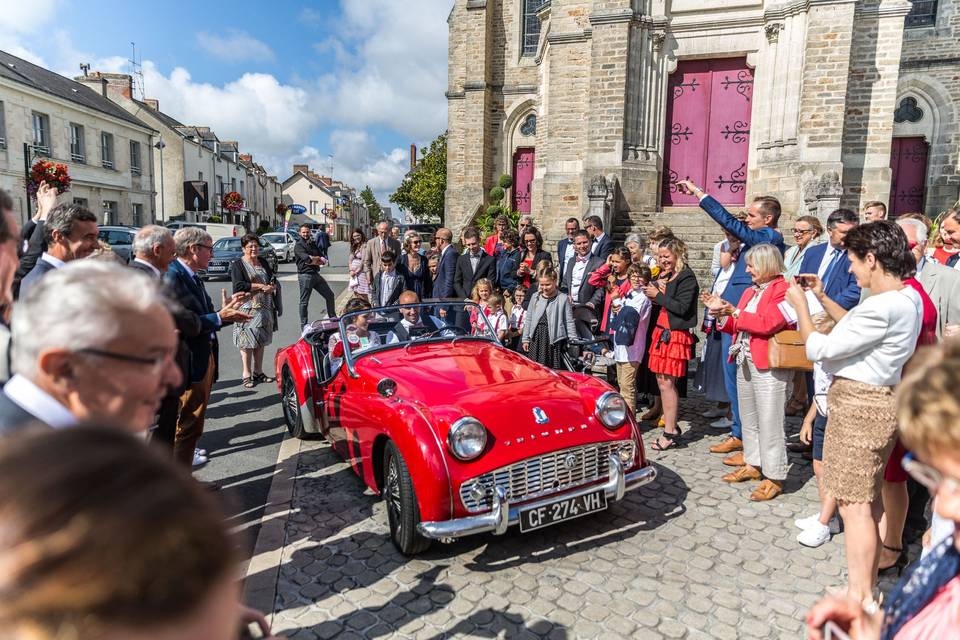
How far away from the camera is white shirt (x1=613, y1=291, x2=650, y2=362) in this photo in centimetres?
593

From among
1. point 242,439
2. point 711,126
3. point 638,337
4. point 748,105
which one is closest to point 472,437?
point 638,337

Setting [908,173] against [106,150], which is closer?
[908,173]

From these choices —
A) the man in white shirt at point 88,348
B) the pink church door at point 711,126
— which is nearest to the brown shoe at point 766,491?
the man in white shirt at point 88,348

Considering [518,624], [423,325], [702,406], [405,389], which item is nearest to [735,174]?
[702,406]

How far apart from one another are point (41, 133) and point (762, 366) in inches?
1298

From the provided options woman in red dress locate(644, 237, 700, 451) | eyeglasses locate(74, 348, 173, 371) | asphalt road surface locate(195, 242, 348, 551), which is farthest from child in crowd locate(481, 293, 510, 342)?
eyeglasses locate(74, 348, 173, 371)

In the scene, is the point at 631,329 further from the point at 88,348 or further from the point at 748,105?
the point at 748,105

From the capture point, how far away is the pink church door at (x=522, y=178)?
954 inches

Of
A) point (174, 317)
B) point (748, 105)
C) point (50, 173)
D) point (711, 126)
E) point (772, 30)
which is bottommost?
point (174, 317)

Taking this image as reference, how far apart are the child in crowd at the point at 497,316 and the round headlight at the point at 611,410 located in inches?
97.8

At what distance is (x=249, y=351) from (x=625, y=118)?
35.4ft

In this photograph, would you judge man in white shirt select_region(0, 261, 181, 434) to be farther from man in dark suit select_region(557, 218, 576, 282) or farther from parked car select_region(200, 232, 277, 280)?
parked car select_region(200, 232, 277, 280)

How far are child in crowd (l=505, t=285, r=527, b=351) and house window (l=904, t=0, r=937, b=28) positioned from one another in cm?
1687

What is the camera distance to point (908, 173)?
17859 millimetres
